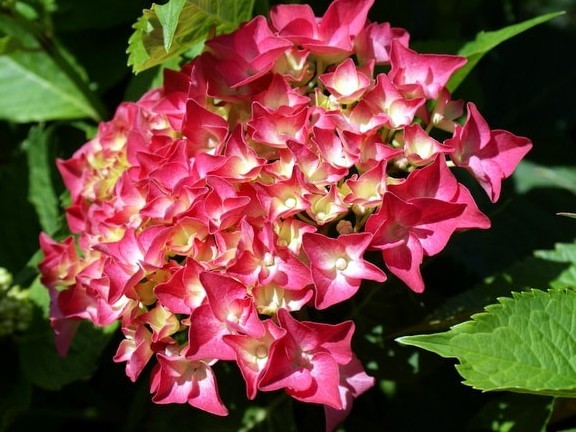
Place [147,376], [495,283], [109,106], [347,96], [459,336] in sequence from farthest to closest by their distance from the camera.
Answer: [109,106]
[147,376]
[495,283]
[347,96]
[459,336]

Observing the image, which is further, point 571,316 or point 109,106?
point 109,106

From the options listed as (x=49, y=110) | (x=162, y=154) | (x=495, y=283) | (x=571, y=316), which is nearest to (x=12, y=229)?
(x=49, y=110)

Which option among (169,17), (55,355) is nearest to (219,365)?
(55,355)

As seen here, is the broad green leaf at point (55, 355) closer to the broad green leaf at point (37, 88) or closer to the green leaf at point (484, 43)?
the broad green leaf at point (37, 88)

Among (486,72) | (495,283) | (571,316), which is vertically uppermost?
(571,316)

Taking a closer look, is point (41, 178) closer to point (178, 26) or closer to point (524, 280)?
point (178, 26)

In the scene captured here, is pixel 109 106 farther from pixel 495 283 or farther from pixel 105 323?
pixel 495 283
